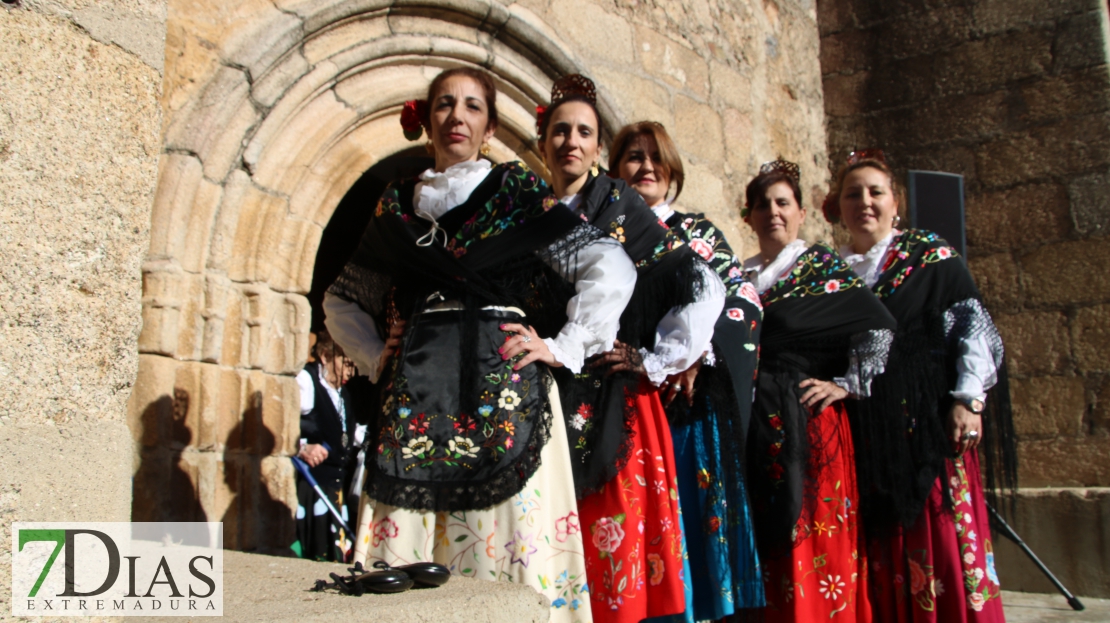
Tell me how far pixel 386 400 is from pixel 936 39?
513 cm

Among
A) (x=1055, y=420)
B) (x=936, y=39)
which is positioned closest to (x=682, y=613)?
(x=1055, y=420)

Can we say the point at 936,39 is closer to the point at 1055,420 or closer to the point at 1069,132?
the point at 1069,132

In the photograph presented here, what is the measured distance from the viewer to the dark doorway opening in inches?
225

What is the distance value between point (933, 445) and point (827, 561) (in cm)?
53

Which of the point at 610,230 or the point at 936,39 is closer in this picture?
the point at 610,230

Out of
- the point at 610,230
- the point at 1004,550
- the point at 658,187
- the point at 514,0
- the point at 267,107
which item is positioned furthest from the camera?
the point at 1004,550

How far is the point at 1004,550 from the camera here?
16.0 feet

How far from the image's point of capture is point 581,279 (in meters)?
2.29

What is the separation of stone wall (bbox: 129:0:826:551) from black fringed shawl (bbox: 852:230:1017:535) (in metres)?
1.90

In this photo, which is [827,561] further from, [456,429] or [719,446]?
[456,429]

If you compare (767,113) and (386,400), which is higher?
(767,113)

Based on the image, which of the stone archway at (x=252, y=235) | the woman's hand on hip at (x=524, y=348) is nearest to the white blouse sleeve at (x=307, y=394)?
the stone archway at (x=252, y=235)

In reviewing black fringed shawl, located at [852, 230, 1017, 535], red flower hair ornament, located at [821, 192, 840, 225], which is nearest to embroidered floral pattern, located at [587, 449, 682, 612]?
black fringed shawl, located at [852, 230, 1017, 535]

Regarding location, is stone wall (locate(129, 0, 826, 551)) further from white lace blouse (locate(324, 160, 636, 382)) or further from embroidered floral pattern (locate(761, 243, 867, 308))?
embroidered floral pattern (locate(761, 243, 867, 308))
